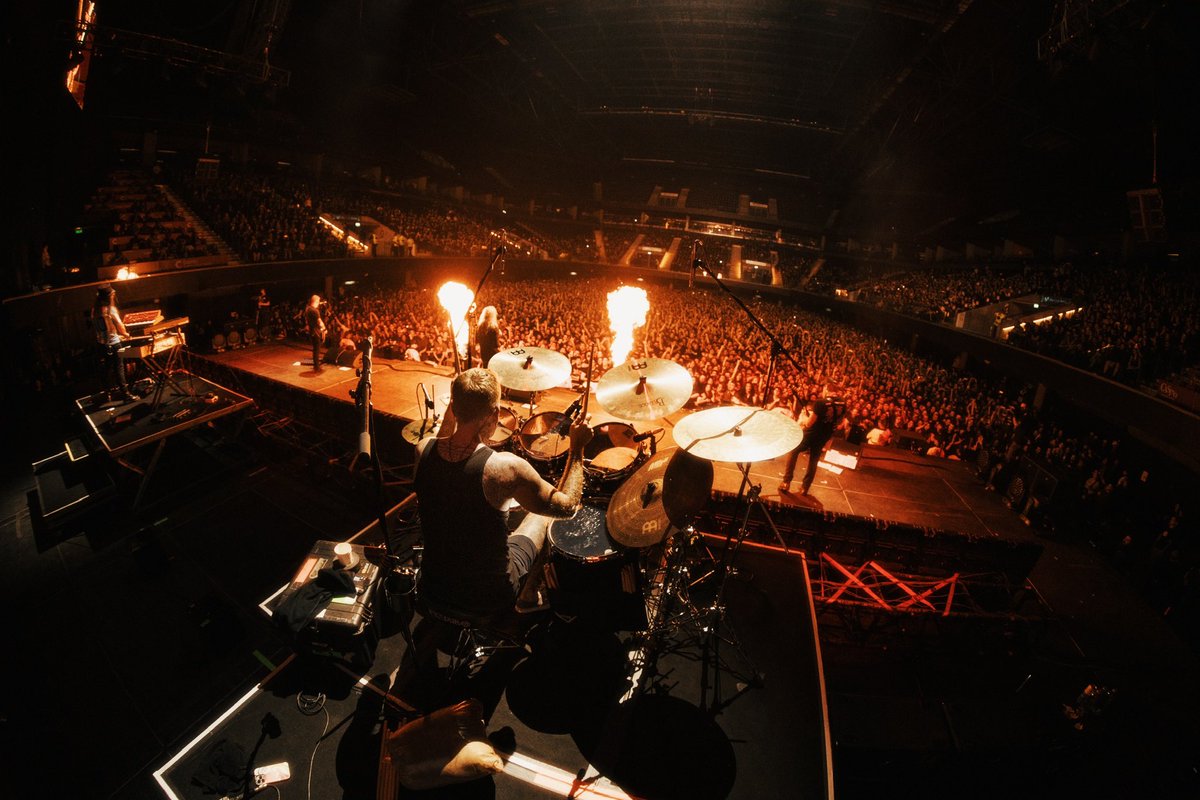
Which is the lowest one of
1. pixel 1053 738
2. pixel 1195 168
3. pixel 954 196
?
pixel 1053 738

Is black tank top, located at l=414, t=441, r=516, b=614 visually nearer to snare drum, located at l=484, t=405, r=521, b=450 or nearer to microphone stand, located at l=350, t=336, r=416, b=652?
microphone stand, located at l=350, t=336, r=416, b=652

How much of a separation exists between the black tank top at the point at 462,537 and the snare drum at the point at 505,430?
1451mm

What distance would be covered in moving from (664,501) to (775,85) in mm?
23091

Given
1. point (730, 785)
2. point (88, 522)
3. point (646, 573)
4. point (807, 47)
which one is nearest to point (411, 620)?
point (646, 573)

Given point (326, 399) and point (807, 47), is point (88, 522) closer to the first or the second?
point (326, 399)

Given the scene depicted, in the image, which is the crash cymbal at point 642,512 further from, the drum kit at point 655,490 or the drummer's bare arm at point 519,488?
the drummer's bare arm at point 519,488

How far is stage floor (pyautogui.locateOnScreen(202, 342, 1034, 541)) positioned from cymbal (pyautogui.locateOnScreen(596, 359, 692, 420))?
2.88ft

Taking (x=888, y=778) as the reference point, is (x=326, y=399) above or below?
above

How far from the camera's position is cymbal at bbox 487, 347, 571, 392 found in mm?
4871

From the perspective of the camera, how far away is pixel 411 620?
330 centimetres

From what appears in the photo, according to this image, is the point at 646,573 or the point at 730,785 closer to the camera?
the point at 730,785

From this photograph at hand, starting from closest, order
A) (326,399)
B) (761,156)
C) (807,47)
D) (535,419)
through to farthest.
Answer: (535,419)
(326,399)
(807,47)
(761,156)

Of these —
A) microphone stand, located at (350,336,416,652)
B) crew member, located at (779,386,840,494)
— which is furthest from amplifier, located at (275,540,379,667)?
crew member, located at (779,386,840,494)

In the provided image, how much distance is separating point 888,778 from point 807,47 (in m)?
20.3
